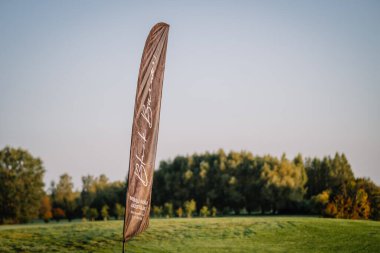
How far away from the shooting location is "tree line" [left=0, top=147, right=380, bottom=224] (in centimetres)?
6544

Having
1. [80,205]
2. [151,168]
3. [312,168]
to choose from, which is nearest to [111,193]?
[80,205]

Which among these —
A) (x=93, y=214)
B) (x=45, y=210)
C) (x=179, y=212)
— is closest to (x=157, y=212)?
(x=179, y=212)

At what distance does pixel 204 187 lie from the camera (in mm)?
72000

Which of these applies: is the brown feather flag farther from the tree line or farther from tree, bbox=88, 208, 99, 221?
tree, bbox=88, 208, 99, 221

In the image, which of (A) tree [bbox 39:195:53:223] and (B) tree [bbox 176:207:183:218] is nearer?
(B) tree [bbox 176:207:183:218]

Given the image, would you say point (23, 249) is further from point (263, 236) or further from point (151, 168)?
point (151, 168)

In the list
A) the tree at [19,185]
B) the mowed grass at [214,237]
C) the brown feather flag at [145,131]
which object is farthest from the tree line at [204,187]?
the brown feather flag at [145,131]

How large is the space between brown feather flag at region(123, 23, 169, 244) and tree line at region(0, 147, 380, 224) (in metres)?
49.8

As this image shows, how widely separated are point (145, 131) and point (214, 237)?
74.0ft

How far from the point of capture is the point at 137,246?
28.8m

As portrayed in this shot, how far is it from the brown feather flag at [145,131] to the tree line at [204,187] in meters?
49.8

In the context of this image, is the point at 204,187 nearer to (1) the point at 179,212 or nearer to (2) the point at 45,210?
(1) the point at 179,212

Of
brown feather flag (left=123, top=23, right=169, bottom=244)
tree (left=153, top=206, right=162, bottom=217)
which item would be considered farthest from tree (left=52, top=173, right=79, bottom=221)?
brown feather flag (left=123, top=23, right=169, bottom=244)

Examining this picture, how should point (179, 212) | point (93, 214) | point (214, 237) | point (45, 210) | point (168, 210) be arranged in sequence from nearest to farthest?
point (214, 237) → point (179, 212) → point (168, 210) → point (93, 214) → point (45, 210)
